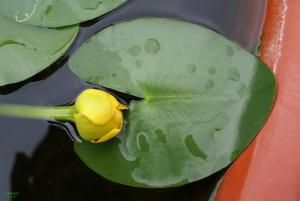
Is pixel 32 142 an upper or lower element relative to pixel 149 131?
lower

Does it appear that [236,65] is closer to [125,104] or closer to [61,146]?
[125,104]

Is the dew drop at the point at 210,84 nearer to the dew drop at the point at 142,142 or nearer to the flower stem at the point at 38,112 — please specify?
the dew drop at the point at 142,142

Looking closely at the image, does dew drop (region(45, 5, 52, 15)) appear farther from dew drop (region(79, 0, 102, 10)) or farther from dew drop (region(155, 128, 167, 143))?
dew drop (region(155, 128, 167, 143))

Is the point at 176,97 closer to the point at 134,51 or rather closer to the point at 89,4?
the point at 134,51

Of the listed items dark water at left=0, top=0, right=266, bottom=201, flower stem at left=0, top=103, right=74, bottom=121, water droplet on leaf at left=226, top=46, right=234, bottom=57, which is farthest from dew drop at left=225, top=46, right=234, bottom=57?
flower stem at left=0, top=103, right=74, bottom=121

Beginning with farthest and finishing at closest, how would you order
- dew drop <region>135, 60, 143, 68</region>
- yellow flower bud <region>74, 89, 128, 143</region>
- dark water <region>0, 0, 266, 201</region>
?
dark water <region>0, 0, 266, 201</region>, dew drop <region>135, 60, 143, 68</region>, yellow flower bud <region>74, 89, 128, 143</region>

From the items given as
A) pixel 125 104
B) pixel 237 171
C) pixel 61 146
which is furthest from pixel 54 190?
pixel 237 171
